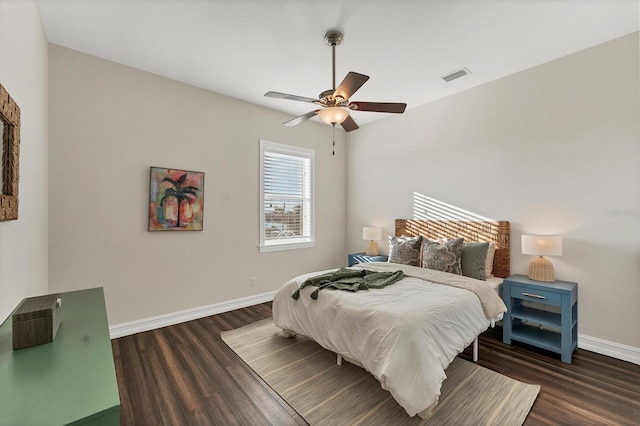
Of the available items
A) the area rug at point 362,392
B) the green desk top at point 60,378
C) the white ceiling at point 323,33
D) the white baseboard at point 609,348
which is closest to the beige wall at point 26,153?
the green desk top at point 60,378

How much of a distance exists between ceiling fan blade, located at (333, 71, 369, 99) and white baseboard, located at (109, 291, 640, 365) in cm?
306

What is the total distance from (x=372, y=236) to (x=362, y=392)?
2.74 metres

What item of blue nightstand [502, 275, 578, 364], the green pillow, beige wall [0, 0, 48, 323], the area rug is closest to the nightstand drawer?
blue nightstand [502, 275, 578, 364]

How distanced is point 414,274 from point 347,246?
2461 millimetres

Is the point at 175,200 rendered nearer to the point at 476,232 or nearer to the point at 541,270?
the point at 476,232

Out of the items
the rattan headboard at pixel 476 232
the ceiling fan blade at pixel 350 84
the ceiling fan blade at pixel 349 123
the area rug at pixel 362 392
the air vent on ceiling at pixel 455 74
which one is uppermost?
the air vent on ceiling at pixel 455 74

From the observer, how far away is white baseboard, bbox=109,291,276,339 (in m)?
3.09

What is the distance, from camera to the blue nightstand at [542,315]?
2.58 meters

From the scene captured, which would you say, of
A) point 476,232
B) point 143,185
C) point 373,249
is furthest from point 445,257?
point 143,185

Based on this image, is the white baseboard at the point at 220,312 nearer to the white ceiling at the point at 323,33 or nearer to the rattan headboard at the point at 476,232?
the rattan headboard at the point at 476,232

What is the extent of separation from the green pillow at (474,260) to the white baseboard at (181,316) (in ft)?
9.05

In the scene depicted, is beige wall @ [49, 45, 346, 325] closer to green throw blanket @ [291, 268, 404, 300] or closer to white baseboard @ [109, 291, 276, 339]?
white baseboard @ [109, 291, 276, 339]

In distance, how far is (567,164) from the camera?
2949 millimetres

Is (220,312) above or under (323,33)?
under
